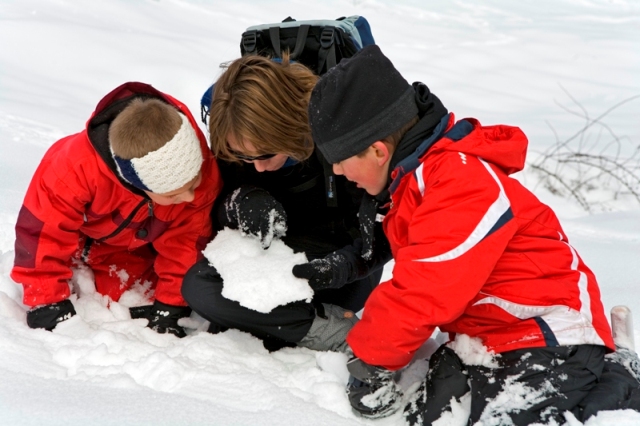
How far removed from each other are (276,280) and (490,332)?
2.17 feet

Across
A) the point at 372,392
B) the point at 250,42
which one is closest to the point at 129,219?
the point at 250,42

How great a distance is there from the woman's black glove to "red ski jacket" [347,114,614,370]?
354 millimetres

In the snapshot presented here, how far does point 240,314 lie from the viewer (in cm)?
193

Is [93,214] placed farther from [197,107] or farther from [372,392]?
[197,107]

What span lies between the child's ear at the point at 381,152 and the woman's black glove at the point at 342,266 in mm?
416

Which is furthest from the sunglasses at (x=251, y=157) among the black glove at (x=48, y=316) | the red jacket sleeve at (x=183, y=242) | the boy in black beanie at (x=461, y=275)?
the black glove at (x=48, y=316)

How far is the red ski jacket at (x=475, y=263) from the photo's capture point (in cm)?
142

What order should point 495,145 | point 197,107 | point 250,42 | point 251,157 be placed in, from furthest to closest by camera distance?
point 197,107 → point 250,42 → point 251,157 → point 495,145

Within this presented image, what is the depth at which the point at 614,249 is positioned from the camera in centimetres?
304

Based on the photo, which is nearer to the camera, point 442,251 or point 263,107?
point 442,251

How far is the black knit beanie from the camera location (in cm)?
154

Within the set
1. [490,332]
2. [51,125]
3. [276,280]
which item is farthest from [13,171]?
[490,332]

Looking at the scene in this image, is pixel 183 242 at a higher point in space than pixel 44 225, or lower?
lower

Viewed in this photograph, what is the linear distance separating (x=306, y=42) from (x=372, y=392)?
3.90 ft
